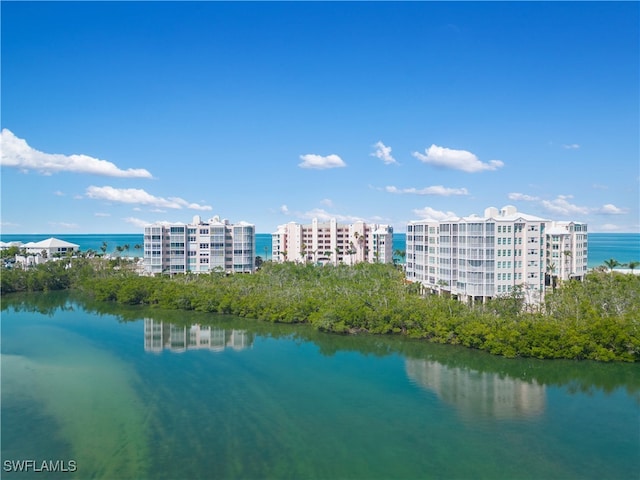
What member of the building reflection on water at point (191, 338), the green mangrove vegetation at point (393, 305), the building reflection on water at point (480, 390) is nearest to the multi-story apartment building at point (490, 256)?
the green mangrove vegetation at point (393, 305)

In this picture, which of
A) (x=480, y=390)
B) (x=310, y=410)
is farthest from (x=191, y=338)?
(x=480, y=390)

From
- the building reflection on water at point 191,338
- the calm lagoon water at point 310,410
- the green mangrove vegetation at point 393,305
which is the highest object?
the green mangrove vegetation at point 393,305

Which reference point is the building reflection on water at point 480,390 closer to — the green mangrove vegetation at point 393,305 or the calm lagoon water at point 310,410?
the calm lagoon water at point 310,410

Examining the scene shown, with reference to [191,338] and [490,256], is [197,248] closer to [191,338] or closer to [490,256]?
[191,338]

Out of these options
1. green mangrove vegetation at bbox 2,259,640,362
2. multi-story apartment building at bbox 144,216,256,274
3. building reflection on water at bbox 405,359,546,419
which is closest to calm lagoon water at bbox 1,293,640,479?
building reflection on water at bbox 405,359,546,419

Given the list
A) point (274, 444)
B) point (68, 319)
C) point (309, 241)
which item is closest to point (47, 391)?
point (274, 444)

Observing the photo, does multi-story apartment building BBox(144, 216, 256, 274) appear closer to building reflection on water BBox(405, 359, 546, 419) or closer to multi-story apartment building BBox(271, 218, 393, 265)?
multi-story apartment building BBox(271, 218, 393, 265)

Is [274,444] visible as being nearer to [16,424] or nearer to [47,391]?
[16,424]
